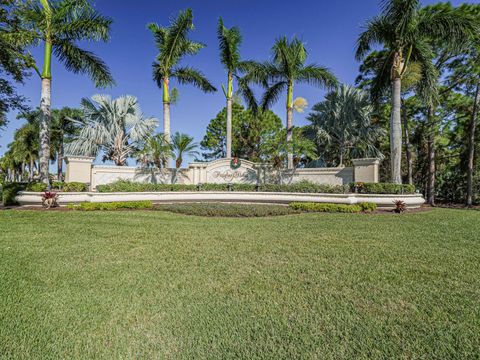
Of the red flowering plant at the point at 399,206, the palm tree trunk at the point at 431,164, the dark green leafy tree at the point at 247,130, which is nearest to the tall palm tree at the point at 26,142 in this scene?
the dark green leafy tree at the point at 247,130

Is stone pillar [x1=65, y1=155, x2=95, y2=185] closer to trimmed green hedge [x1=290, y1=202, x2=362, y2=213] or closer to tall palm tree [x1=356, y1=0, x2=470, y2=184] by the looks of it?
trimmed green hedge [x1=290, y1=202, x2=362, y2=213]

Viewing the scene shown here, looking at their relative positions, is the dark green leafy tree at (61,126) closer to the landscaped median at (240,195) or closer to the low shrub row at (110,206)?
the landscaped median at (240,195)

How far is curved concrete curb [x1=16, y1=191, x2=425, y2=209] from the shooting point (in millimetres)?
10974

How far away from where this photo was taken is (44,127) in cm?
1104

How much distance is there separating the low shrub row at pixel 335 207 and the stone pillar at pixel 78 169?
1186 cm

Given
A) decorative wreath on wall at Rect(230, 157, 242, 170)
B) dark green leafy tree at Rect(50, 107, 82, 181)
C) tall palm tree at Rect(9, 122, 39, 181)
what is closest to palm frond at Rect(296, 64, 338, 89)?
decorative wreath on wall at Rect(230, 157, 242, 170)

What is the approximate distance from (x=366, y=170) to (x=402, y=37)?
6864mm

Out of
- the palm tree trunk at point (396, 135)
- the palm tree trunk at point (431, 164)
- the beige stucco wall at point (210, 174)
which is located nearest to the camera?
the palm tree trunk at point (396, 135)

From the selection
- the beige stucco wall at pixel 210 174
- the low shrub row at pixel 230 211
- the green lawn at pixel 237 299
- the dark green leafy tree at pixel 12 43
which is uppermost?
the dark green leafy tree at pixel 12 43

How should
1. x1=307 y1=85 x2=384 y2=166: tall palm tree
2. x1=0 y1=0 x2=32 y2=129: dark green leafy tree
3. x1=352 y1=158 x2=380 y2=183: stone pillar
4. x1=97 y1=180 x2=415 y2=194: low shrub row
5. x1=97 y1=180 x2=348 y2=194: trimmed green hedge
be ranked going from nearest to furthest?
x1=0 y1=0 x2=32 y2=129: dark green leafy tree
x1=97 y1=180 x2=415 y2=194: low shrub row
x1=97 y1=180 x2=348 y2=194: trimmed green hedge
x1=352 y1=158 x2=380 y2=183: stone pillar
x1=307 y1=85 x2=384 y2=166: tall palm tree

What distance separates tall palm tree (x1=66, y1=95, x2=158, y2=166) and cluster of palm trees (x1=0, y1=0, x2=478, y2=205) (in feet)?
0.27

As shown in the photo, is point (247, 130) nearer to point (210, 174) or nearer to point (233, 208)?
point (210, 174)

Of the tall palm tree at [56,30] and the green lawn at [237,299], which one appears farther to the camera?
the tall palm tree at [56,30]

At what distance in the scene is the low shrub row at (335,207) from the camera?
34.1 feet
